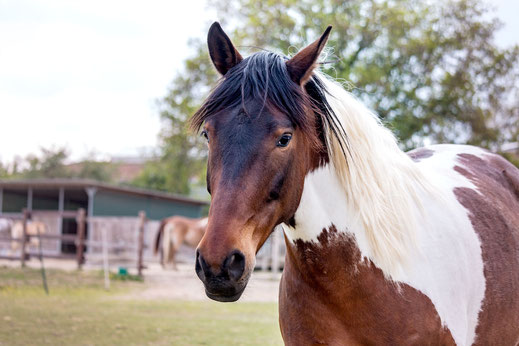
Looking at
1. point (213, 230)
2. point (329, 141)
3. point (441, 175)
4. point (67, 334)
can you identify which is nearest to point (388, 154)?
point (329, 141)

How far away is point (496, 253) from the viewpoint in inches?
110

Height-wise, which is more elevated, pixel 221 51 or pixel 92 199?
pixel 221 51

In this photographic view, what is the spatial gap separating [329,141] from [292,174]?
0.33m

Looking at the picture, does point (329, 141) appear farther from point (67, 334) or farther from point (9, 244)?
point (9, 244)

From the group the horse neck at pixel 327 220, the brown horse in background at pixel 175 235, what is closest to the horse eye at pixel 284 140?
the horse neck at pixel 327 220

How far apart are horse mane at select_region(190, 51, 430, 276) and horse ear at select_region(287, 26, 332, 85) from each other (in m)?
0.04

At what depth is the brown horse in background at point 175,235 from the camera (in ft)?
60.4

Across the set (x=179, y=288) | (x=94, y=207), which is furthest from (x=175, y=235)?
(x=94, y=207)

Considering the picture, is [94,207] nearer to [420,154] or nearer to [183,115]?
[183,115]

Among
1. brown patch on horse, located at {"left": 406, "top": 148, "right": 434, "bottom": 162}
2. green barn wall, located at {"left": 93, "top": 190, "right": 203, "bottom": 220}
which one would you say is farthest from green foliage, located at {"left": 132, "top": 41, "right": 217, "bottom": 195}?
brown patch on horse, located at {"left": 406, "top": 148, "right": 434, "bottom": 162}

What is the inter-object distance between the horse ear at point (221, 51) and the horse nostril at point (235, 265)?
95 centimetres

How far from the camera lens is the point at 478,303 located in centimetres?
258

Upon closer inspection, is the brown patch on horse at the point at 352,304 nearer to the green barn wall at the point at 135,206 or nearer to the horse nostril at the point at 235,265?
the horse nostril at the point at 235,265

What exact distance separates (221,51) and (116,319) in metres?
6.36
